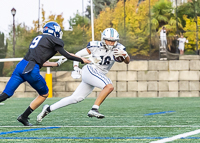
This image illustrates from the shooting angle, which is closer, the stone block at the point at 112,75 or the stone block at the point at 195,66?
the stone block at the point at 195,66

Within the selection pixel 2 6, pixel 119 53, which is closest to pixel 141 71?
pixel 2 6

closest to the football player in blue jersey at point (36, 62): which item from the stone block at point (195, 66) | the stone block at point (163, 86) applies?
the stone block at point (163, 86)

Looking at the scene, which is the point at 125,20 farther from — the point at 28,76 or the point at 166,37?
the point at 28,76

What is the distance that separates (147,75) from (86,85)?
11.8 metres

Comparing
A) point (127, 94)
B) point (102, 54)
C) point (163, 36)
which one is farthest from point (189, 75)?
point (102, 54)

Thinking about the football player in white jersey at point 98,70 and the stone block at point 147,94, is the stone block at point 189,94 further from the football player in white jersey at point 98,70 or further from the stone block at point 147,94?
the football player in white jersey at point 98,70

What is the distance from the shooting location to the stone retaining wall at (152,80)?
18328 mm

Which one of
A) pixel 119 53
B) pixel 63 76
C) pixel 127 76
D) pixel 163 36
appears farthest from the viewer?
pixel 163 36

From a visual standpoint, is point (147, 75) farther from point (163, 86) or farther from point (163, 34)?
point (163, 34)

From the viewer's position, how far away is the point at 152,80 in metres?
18.4

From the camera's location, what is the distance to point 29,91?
60.9ft

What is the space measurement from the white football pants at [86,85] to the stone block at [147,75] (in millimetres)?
11714

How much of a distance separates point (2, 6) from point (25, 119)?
14.1 metres

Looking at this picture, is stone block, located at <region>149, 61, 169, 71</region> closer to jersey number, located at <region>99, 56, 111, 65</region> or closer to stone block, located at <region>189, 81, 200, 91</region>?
stone block, located at <region>189, 81, 200, 91</region>
